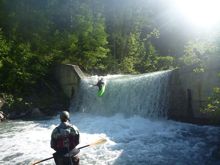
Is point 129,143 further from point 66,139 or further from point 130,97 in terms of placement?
point 130,97

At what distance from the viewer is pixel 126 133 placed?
43.9 feet

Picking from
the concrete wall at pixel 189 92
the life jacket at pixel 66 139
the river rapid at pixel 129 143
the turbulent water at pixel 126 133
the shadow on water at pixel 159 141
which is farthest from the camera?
the concrete wall at pixel 189 92

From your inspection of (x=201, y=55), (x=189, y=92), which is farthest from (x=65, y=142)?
(x=201, y=55)

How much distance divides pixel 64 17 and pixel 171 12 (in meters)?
19.1

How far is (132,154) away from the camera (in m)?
10.5

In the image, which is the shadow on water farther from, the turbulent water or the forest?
the forest

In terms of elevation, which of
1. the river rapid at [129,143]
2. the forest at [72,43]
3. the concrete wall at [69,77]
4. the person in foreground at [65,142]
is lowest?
the river rapid at [129,143]

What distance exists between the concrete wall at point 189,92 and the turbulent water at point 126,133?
0.52 m

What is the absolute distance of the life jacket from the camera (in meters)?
6.95

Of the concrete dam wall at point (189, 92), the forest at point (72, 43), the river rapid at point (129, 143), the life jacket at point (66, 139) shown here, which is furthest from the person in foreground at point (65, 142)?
the concrete dam wall at point (189, 92)

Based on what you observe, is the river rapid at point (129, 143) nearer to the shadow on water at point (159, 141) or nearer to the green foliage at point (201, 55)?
the shadow on water at point (159, 141)

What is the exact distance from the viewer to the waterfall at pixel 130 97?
1636cm

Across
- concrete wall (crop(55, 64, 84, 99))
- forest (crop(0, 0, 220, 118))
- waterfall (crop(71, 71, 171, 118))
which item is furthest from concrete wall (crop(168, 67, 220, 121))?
concrete wall (crop(55, 64, 84, 99))

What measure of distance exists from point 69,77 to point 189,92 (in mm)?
9857
